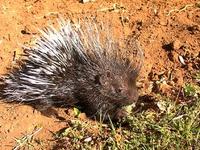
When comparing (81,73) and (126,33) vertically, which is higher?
(126,33)

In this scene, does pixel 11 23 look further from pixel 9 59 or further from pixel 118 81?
pixel 118 81

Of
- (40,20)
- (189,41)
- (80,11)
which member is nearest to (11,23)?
(40,20)

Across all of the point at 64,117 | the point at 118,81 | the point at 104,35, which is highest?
the point at 104,35

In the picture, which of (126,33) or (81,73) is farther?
(126,33)
